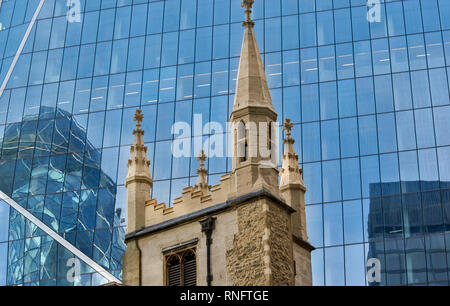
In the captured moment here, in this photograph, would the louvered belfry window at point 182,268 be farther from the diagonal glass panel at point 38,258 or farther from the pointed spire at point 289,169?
the diagonal glass panel at point 38,258

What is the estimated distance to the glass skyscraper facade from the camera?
78.2 metres

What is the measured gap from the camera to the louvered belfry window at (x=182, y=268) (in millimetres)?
44375

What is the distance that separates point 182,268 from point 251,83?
694 centimetres

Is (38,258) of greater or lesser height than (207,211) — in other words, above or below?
above

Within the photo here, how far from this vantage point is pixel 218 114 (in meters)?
83.9

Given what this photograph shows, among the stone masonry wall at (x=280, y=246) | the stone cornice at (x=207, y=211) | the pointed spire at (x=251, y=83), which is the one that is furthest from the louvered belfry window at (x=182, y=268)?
the pointed spire at (x=251, y=83)

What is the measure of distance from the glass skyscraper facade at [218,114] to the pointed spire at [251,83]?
102ft

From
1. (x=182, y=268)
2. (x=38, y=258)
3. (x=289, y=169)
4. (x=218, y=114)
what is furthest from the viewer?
(x=218, y=114)

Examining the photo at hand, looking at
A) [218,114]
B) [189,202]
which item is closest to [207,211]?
[189,202]

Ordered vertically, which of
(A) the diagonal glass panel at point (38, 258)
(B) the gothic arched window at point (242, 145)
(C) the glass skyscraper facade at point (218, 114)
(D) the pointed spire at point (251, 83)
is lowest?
(B) the gothic arched window at point (242, 145)

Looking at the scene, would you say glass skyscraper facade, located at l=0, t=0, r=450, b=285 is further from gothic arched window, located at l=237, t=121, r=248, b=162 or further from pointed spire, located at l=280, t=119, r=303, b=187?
gothic arched window, located at l=237, t=121, r=248, b=162

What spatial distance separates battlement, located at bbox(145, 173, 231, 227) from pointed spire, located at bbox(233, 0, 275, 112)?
8.78 feet

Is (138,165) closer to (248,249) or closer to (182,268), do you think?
(182,268)
